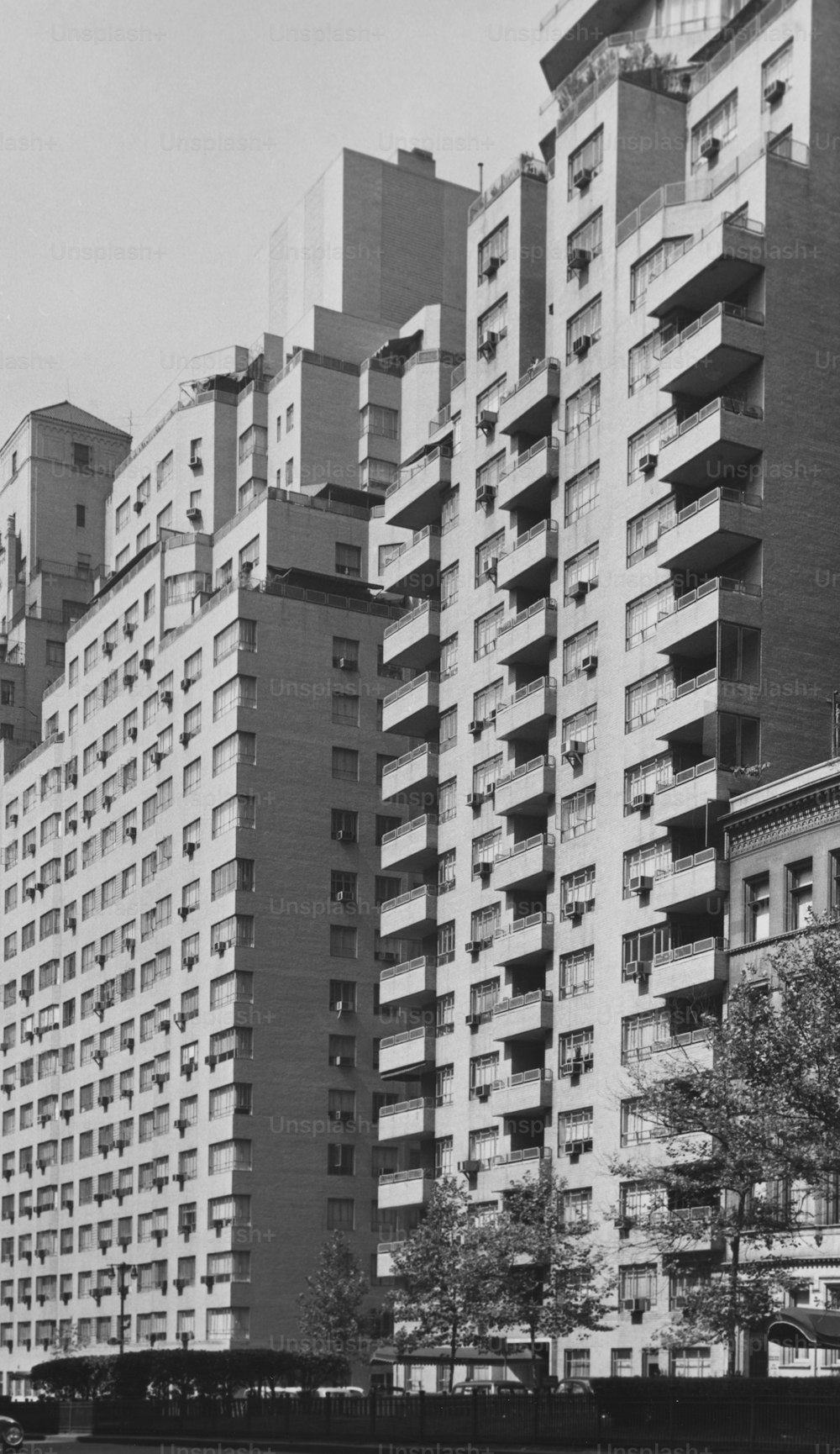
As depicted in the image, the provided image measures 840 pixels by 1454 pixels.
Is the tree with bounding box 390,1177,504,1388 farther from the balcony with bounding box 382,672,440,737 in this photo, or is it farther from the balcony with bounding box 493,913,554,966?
the balcony with bounding box 382,672,440,737

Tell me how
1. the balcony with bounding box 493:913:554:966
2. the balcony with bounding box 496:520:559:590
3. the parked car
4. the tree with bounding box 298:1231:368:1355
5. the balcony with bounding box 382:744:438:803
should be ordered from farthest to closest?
the balcony with bounding box 382:744:438:803 < the tree with bounding box 298:1231:368:1355 < the balcony with bounding box 496:520:559:590 < the balcony with bounding box 493:913:554:966 < the parked car

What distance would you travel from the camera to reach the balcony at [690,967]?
66625 millimetres

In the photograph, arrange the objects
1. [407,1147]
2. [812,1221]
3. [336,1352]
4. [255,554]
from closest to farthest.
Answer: [812,1221] → [336,1352] → [407,1147] → [255,554]

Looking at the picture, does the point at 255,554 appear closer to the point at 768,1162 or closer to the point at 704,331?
the point at 704,331

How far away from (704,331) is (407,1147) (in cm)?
4254

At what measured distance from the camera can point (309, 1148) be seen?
326 feet

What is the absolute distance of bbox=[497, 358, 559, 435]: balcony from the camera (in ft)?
271

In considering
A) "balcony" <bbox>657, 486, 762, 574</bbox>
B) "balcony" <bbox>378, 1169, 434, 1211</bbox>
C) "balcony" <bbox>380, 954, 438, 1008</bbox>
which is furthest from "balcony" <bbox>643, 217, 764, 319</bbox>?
"balcony" <bbox>378, 1169, 434, 1211</bbox>

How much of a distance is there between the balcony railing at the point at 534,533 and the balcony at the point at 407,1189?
82.1ft

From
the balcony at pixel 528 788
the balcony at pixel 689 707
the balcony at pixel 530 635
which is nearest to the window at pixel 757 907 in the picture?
the balcony at pixel 689 707

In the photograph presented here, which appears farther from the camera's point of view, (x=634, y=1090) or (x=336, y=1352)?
(x=336, y=1352)

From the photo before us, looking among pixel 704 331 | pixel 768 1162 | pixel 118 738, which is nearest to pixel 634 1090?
pixel 768 1162

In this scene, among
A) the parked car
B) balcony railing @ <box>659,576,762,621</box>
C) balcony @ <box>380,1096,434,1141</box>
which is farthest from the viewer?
balcony @ <box>380,1096,434,1141</box>

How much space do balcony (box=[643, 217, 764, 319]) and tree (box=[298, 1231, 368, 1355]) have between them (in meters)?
43.2
